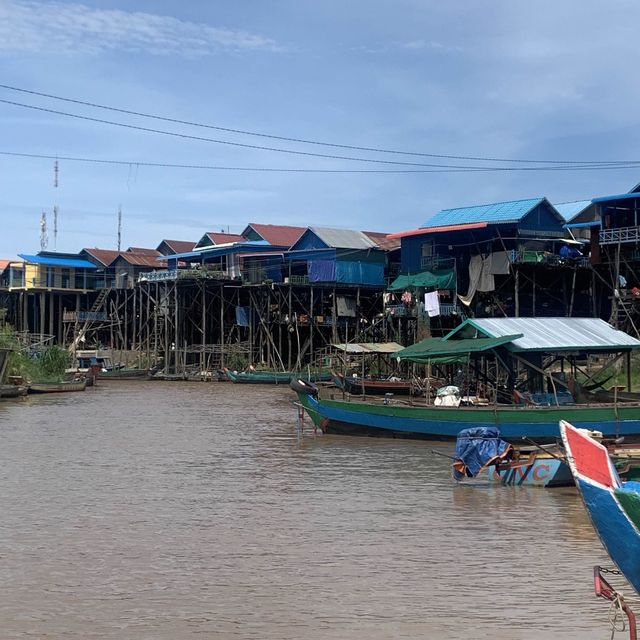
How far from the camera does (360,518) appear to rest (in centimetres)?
1421

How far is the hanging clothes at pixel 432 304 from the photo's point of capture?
4250 cm

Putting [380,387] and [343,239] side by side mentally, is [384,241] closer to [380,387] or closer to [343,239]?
[343,239]

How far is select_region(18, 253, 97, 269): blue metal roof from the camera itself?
63.2 meters

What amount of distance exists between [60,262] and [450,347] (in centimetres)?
4588

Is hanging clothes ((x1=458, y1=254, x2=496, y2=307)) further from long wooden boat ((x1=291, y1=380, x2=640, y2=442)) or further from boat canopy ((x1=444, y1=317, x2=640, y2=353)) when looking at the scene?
long wooden boat ((x1=291, y1=380, x2=640, y2=442))

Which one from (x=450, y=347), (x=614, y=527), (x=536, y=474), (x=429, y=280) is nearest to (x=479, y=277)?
(x=429, y=280)

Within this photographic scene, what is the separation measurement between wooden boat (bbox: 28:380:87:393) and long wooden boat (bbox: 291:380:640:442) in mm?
19751

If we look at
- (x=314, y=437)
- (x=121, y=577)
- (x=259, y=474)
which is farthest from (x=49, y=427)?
(x=121, y=577)

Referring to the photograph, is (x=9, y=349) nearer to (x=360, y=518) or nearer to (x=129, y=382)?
(x=129, y=382)

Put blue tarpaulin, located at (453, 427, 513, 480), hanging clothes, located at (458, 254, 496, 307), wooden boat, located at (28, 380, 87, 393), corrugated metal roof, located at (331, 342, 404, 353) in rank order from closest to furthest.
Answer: blue tarpaulin, located at (453, 427, 513, 480) → corrugated metal roof, located at (331, 342, 404, 353) → hanging clothes, located at (458, 254, 496, 307) → wooden boat, located at (28, 380, 87, 393)

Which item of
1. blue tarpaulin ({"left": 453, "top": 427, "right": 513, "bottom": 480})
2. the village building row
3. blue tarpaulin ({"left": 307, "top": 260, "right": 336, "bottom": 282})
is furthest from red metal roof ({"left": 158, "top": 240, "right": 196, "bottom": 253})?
blue tarpaulin ({"left": 453, "top": 427, "right": 513, "bottom": 480})

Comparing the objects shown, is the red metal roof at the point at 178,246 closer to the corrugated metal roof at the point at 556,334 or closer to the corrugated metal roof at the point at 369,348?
the corrugated metal roof at the point at 369,348

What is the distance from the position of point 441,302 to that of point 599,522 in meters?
37.7

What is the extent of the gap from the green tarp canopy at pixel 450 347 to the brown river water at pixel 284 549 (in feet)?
8.58
